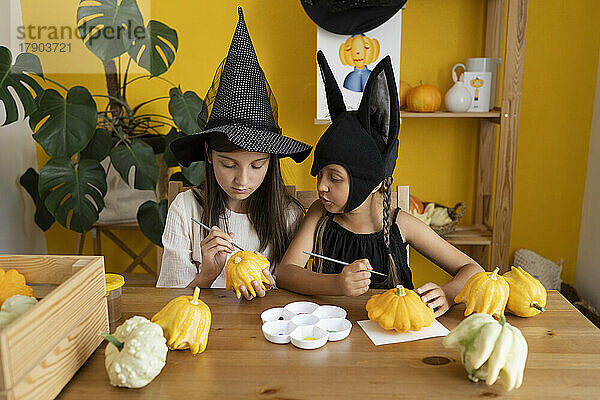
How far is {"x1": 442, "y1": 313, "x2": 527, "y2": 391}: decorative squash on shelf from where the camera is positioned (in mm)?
874

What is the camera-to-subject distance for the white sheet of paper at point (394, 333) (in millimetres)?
1074

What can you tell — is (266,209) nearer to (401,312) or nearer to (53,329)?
(401,312)

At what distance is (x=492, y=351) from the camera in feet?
2.91

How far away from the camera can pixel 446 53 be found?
2.64 metres

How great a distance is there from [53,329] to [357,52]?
1.90m

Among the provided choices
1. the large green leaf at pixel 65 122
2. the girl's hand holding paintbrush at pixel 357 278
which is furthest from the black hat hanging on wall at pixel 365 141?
the large green leaf at pixel 65 122

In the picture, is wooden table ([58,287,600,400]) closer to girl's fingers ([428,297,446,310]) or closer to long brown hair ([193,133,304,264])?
girl's fingers ([428,297,446,310])

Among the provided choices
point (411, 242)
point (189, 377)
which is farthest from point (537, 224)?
point (189, 377)

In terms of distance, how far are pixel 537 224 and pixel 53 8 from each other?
2.71 metres

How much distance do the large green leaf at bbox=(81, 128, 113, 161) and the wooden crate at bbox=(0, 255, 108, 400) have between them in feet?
4.04

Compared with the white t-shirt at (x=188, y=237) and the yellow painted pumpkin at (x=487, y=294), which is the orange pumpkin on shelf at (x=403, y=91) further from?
the yellow painted pumpkin at (x=487, y=294)

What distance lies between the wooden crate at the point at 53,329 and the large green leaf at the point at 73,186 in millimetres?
1075

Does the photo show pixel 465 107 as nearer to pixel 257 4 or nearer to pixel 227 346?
pixel 257 4

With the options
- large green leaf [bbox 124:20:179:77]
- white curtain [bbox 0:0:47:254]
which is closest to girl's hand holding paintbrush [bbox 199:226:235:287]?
large green leaf [bbox 124:20:179:77]
